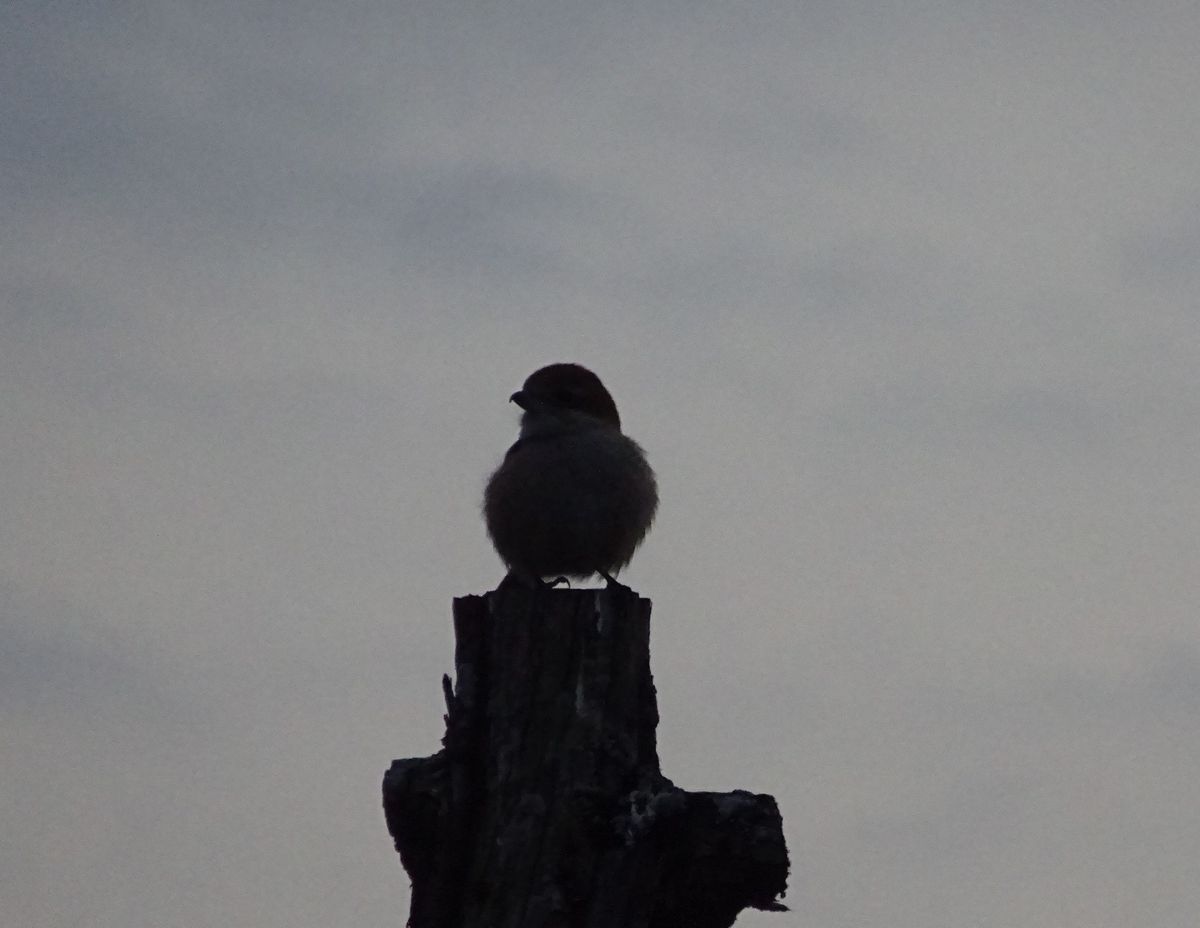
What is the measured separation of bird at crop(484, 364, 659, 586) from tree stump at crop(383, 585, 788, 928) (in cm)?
416

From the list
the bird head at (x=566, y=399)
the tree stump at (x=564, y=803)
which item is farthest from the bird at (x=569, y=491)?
the tree stump at (x=564, y=803)

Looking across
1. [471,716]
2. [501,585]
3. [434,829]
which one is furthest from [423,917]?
[501,585]

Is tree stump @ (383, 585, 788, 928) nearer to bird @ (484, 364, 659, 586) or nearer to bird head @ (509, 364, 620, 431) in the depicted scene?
bird @ (484, 364, 659, 586)

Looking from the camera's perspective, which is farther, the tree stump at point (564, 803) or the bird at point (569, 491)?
the bird at point (569, 491)

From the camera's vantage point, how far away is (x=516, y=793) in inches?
166

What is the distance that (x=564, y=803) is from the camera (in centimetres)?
416

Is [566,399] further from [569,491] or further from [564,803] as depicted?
[564,803]

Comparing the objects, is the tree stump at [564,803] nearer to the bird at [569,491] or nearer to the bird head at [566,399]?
the bird at [569,491]

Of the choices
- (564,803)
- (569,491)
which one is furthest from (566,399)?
(564,803)

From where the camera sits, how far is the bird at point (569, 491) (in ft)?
28.9

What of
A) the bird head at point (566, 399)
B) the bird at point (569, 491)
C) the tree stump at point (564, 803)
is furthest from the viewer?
the bird head at point (566, 399)

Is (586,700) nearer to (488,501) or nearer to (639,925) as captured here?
(639,925)

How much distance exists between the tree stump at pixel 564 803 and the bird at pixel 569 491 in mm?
4165

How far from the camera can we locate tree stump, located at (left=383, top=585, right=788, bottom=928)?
416 cm
